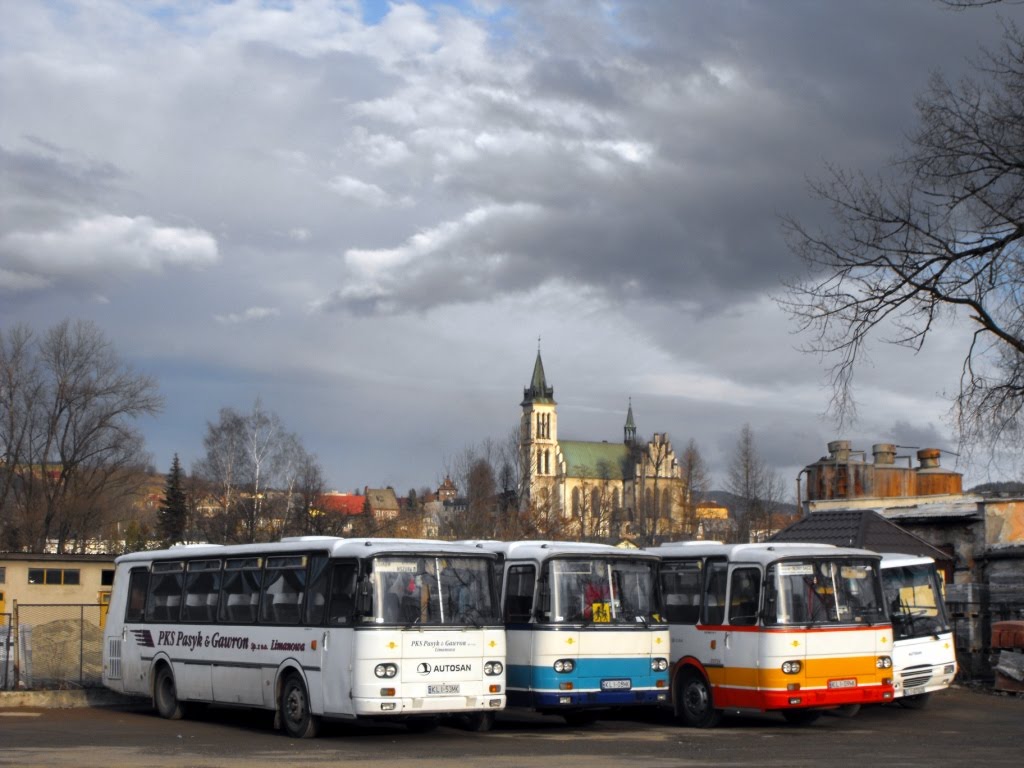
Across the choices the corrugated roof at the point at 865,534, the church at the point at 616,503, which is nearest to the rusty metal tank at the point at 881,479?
the church at the point at 616,503

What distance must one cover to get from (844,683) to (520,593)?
4.89 metres

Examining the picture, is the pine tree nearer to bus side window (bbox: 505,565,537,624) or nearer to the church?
the church

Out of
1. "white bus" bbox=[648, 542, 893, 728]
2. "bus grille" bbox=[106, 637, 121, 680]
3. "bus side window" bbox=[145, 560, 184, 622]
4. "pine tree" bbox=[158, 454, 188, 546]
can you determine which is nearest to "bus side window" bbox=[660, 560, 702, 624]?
"white bus" bbox=[648, 542, 893, 728]

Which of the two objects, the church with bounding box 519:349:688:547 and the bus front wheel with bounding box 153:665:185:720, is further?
the church with bounding box 519:349:688:547

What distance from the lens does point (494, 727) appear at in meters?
19.7

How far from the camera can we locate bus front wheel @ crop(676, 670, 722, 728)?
19141 mm

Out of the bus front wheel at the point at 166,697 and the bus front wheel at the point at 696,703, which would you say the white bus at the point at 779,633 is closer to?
the bus front wheel at the point at 696,703

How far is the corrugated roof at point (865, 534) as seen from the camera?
30.2 metres

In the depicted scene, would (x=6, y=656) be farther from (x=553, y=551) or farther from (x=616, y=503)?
(x=616, y=503)

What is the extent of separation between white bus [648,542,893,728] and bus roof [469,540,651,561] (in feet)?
4.36

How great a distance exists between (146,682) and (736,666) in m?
10.0

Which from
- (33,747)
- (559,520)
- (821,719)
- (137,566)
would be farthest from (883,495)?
(33,747)

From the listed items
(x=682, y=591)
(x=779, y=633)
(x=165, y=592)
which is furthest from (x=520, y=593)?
(x=165, y=592)

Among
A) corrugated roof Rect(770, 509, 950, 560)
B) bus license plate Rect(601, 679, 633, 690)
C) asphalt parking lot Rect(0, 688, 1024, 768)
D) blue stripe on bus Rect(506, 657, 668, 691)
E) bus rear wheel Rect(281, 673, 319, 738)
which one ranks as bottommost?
asphalt parking lot Rect(0, 688, 1024, 768)
